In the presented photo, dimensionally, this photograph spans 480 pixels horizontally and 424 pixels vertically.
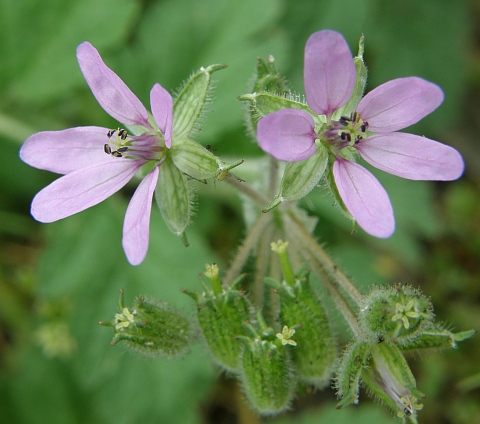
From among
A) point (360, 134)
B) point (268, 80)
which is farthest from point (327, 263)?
point (268, 80)

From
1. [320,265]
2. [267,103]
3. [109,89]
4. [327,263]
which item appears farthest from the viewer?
[320,265]

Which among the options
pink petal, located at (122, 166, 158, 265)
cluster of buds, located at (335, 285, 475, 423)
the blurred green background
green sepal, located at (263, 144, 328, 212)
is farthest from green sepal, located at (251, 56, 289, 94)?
the blurred green background

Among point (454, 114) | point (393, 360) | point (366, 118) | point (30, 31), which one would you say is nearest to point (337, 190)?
point (366, 118)

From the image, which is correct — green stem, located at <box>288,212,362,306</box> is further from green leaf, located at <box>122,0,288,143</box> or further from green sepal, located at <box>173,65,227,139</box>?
green leaf, located at <box>122,0,288,143</box>

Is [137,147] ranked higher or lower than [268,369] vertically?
higher

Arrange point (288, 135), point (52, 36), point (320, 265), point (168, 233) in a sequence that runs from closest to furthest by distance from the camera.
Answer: point (288, 135)
point (320, 265)
point (168, 233)
point (52, 36)

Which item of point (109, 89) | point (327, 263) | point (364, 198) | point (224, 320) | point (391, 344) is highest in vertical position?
point (109, 89)

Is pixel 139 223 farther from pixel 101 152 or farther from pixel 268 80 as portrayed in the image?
pixel 268 80
